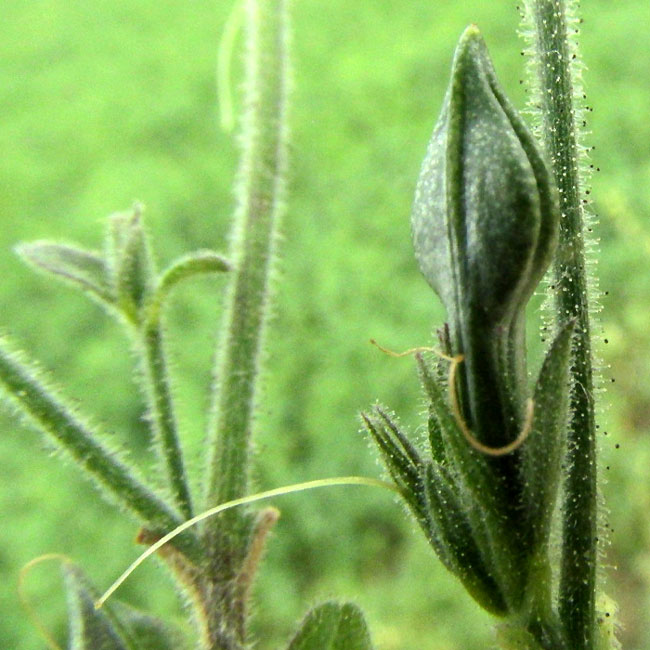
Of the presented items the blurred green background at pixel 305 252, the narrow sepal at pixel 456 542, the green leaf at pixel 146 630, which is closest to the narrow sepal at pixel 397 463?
the narrow sepal at pixel 456 542

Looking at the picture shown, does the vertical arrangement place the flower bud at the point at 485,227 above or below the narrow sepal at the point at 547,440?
above

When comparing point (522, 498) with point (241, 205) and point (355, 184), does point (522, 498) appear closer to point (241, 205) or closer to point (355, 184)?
point (241, 205)

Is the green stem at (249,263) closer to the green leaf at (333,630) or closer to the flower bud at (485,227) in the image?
the green leaf at (333,630)

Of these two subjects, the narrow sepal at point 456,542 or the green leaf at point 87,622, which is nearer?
the narrow sepal at point 456,542

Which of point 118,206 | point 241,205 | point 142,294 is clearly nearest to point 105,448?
point 142,294

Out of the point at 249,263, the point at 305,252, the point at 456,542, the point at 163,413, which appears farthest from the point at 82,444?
the point at 305,252

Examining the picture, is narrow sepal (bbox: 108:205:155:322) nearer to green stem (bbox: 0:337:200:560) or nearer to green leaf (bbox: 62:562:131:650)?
green stem (bbox: 0:337:200:560)

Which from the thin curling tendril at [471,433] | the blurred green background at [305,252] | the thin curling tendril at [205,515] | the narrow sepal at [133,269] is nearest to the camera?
the thin curling tendril at [471,433]

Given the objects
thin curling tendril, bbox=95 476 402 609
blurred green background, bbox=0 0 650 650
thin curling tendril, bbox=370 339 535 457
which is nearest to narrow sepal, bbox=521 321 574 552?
thin curling tendril, bbox=370 339 535 457
